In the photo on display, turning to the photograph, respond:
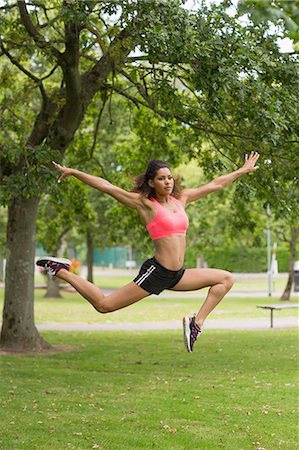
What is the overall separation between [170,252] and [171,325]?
17721 mm

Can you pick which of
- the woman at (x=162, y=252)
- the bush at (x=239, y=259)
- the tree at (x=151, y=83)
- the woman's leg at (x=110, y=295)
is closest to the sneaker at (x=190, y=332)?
the woman at (x=162, y=252)

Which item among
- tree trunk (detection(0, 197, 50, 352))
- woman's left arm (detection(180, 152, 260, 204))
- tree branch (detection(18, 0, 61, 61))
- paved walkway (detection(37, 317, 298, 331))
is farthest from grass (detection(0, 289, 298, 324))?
woman's left arm (detection(180, 152, 260, 204))

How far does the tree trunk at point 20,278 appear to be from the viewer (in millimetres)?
16344

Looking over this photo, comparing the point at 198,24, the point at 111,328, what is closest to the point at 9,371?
the point at 198,24

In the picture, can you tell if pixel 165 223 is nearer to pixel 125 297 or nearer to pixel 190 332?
pixel 125 297

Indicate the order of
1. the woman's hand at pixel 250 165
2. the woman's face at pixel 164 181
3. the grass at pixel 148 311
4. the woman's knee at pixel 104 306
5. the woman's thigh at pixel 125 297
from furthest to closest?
the grass at pixel 148 311 → the woman's hand at pixel 250 165 → the woman's knee at pixel 104 306 → the woman's thigh at pixel 125 297 → the woman's face at pixel 164 181

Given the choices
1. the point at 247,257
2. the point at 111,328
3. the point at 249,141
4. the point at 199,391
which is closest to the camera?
the point at 199,391

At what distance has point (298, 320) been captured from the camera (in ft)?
84.4

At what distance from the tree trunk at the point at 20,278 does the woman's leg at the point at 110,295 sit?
933 centimetres

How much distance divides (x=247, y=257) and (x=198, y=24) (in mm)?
50252

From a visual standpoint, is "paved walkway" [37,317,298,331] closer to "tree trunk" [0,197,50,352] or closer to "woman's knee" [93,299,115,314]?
"tree trunk" [0,197,50,352]

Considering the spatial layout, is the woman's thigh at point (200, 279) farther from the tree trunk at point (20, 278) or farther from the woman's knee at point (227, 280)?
the tree trunk at point (20, 278)

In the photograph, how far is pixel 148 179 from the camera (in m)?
6.81

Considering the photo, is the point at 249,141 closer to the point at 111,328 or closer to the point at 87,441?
the point at 87,441
